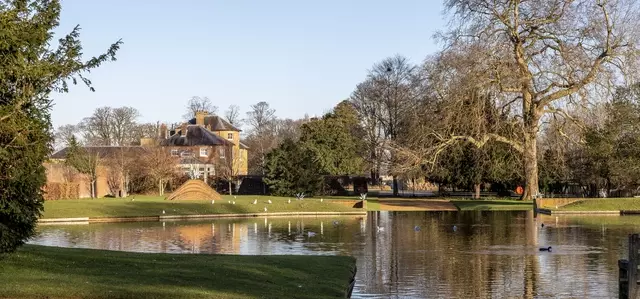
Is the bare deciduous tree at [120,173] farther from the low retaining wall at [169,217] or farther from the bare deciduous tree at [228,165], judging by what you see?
the low retaining wall at [169,217]

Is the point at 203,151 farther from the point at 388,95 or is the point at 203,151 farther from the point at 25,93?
→ the point at 25,93

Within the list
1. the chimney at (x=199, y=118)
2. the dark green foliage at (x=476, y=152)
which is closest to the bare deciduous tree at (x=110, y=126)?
the chimney at (x=199, y=118)

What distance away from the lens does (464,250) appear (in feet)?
94.1

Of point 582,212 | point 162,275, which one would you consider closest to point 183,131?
point 582,212

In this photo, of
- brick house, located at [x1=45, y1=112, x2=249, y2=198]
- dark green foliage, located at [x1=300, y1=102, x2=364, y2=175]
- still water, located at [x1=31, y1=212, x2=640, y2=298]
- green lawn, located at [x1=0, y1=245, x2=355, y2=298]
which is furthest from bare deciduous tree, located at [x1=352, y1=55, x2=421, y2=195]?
green lawn, located at [x1=0, y1=245, x2=355, y2=298]

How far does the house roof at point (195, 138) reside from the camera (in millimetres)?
100200

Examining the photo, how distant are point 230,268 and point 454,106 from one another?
1497 inches

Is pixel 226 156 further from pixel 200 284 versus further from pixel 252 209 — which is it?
pixel 200 284

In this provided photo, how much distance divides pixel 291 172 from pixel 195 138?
115 ft

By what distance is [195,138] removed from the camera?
10144 centimetres

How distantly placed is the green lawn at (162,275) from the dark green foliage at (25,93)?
1.30 m

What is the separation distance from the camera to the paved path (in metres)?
57.0

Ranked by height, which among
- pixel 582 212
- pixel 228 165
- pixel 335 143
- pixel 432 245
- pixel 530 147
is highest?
pixel 335 143

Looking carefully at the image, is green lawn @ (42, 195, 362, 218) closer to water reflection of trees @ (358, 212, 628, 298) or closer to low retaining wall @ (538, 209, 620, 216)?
low retaining wall @ (538, 209, 620, 216)
